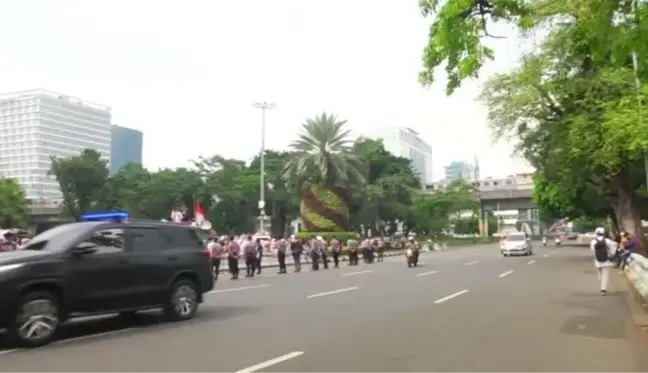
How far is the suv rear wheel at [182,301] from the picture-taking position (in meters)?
12.2

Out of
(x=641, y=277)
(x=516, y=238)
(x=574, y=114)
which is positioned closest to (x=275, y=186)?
(x=516, y=238)

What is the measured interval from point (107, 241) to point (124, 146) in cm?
11885

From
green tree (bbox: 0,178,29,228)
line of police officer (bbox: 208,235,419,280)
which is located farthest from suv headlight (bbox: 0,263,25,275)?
green tree (bbox: 0,178,29,228)

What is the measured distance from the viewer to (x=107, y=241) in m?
11.2

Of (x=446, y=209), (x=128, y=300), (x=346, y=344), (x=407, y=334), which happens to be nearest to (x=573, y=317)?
(x=407, y=334)

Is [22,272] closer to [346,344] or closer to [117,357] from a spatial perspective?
[117,357]

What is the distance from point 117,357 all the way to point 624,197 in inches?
1240

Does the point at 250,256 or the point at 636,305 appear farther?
the point at 250,256

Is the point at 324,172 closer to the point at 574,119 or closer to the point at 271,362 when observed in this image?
the point at 574,119

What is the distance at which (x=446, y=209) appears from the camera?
A: 87.4 metres

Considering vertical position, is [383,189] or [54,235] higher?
[383,189]

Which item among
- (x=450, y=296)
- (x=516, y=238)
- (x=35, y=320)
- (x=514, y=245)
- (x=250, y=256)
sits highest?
(x=516, y=238)

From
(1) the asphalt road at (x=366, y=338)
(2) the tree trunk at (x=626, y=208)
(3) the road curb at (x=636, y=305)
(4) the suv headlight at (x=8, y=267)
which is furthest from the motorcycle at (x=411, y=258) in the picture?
(4) the suv headlight at (x=8, y=267)

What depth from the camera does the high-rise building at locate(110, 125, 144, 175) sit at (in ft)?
400
